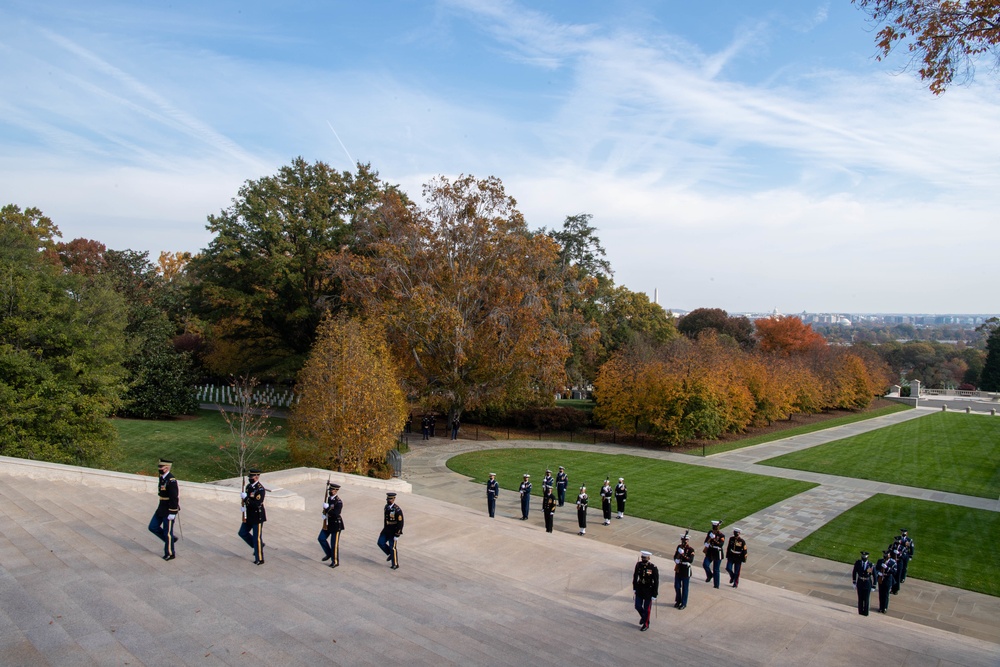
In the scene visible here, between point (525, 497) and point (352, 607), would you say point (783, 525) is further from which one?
point (352, 607)

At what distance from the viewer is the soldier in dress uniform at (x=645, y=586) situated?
917 cm

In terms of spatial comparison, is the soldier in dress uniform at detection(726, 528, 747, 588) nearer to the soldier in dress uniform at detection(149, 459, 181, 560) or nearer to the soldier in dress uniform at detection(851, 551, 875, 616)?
the soldier in dress uniform at detection(851, 551, 875, 616)

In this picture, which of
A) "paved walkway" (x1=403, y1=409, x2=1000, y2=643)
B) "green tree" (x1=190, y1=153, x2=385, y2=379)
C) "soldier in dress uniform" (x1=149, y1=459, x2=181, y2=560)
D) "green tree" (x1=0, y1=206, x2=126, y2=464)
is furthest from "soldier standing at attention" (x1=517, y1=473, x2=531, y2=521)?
"green tree" (x1=190, y1=153, x2=385, y2=379)

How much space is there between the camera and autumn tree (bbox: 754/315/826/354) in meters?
64.9

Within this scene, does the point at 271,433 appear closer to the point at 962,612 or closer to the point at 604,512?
the point at 604,512

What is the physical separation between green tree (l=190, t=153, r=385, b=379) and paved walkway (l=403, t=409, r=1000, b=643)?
1127 centimetres

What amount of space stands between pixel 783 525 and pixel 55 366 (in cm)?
2347

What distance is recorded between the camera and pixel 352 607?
888cm

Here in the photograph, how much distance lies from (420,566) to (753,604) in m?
6.01

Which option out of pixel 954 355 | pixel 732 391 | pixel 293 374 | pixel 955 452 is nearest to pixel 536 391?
pixel 732 391

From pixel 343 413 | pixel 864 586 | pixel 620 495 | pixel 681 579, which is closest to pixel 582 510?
pixel 620 495

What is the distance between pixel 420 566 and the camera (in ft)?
37.8

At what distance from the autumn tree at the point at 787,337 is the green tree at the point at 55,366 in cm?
5951

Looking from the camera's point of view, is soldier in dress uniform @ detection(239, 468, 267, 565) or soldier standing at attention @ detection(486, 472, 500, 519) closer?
soldier in dress uniform @ detection(239, 468, 267, 565)
